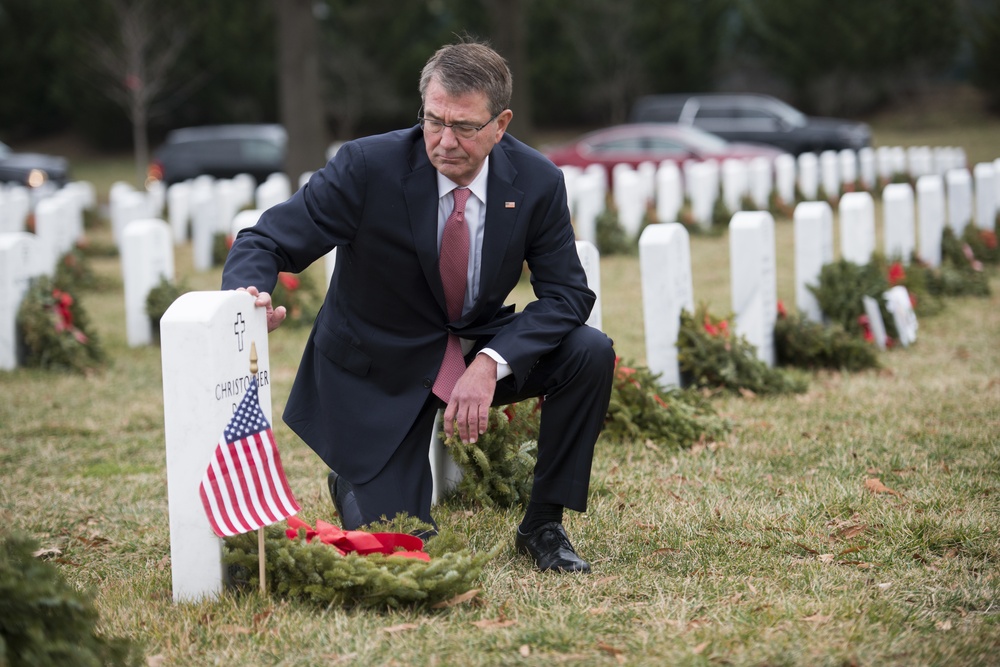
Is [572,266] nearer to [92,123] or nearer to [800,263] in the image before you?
[800,263]

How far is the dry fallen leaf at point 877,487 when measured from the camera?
4504 millimetres

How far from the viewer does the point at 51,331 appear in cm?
759

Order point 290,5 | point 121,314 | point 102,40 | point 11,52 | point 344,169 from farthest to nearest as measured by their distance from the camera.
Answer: point 11,52 → point 102,40 → point 290,5 → point 121,314 → point 344,169

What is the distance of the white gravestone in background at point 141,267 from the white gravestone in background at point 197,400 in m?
5.45

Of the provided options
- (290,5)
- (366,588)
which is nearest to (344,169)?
(366,588)

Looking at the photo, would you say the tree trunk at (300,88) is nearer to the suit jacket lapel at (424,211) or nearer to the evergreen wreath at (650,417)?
the evergreen wreath at (650,417)

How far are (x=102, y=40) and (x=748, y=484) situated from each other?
1242 inches

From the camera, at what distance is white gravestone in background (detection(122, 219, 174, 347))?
855 cm

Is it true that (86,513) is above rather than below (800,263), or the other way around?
below

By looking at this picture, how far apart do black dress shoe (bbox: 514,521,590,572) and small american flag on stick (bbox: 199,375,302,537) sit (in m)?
0.86

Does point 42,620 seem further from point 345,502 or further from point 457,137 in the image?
point 457,137

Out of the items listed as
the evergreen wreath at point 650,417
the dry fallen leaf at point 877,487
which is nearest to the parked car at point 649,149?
the evergreen wreath at point 650,417

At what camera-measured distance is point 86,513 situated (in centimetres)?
474

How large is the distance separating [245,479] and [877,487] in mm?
2600
